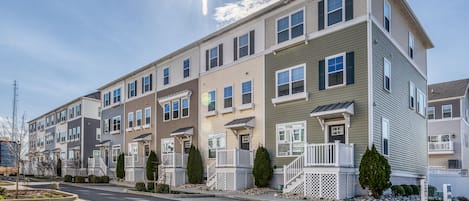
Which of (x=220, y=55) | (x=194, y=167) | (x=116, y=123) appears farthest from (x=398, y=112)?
(x=116, y=123)

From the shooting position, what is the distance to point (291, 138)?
2156 cm

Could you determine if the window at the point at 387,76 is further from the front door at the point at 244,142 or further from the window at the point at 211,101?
the window at the point at 211,101

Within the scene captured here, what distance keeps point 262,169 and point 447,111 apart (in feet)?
76.9

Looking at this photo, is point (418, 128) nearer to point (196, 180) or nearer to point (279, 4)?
point (279, 4)

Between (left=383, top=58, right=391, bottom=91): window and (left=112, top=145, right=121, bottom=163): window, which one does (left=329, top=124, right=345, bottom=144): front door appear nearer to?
(left=383, top=58, right=391, bottom=91): window

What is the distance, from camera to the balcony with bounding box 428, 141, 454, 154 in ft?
119

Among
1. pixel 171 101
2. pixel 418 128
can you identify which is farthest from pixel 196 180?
pixel 418 128

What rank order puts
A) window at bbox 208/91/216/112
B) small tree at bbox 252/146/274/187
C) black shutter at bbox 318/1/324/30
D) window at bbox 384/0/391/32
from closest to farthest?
black shutter at bbox 318/1/324/30
window at bbox 384/0/391/32
small tree at bbox 252/146/274/187
window at bbox 208/91/216/112

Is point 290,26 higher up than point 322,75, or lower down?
higher up

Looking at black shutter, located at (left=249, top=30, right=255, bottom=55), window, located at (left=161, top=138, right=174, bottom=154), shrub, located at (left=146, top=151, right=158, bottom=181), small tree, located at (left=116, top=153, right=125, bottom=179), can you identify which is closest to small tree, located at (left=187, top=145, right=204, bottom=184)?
window, located at (left=161, top=138, right=174, bottom=154)

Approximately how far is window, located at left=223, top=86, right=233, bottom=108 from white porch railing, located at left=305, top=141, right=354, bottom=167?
7954 mm

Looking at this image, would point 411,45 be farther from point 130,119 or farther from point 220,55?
point 130,119

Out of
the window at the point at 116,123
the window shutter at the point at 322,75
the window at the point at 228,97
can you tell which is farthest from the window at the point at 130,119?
the window shutter at the point at 322,75

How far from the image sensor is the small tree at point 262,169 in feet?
71.9
